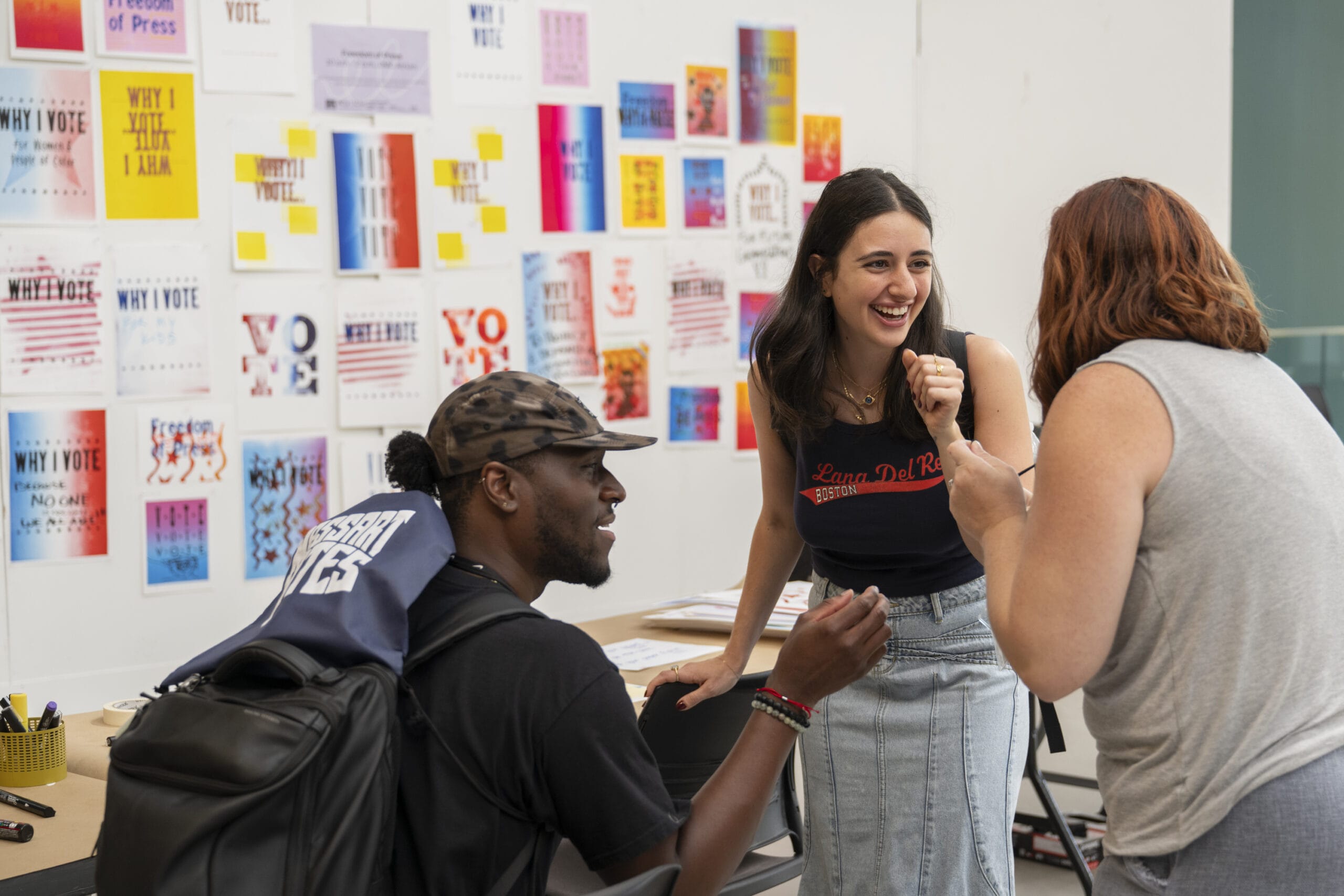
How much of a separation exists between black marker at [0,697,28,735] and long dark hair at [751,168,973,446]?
1212mm

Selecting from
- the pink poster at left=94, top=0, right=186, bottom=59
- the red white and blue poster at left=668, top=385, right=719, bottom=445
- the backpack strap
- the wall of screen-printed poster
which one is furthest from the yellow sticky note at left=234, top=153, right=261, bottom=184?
the backpack strap

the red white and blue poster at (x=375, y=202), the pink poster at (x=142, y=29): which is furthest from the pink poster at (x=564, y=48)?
the pink poster at (x=142, y=29)

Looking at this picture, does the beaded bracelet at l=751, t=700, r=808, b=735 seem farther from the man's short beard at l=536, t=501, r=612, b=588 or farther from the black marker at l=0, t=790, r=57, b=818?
the black marker at l=0, t=790, r=57, b=818

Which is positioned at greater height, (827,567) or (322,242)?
(322,242)

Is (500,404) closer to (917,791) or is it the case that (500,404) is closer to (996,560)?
(996,560)

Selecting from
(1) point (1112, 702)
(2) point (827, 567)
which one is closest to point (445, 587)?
(1) point (1112, 702)

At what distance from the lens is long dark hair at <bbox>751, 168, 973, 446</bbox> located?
1862mm

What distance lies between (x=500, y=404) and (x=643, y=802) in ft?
1.50

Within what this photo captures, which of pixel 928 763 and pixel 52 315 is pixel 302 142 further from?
pixel 928 763

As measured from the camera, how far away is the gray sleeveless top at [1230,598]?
3.43ft

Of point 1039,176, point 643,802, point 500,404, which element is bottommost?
point 643,802

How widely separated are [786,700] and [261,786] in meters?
0.58

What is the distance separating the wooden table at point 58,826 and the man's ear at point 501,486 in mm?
704

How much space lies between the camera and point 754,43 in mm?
3871
